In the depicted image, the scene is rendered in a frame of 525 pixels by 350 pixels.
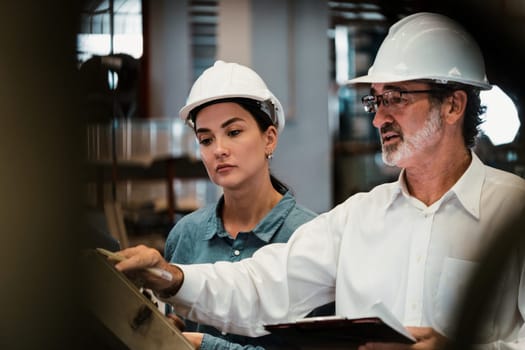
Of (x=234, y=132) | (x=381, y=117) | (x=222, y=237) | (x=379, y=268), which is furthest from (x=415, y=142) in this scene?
(x=222, y=237)

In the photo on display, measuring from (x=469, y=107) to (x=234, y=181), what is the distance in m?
0.45

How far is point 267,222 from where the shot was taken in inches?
53.9

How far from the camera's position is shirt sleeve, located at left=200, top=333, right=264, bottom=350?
1330 millimetres

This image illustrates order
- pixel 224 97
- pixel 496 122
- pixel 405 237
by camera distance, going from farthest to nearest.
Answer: pixel 224 97
pixel 405 237
pixel 496 122

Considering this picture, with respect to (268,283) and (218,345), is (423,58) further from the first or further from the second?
(218,345)

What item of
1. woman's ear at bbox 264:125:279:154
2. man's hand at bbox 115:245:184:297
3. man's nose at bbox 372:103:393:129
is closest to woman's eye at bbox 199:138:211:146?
woman's ear at bbox 264:125:279:154

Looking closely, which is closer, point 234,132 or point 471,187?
point 471,187

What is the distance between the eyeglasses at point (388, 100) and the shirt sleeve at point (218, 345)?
19.7 inches

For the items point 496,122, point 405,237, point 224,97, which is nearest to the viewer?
point 496,122

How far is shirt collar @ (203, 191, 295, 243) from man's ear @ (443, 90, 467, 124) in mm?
377

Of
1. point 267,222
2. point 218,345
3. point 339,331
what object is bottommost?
point 218,345

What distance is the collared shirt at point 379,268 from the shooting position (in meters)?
1.05

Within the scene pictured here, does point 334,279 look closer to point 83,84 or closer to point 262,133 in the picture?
point 262,133

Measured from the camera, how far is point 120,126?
47.6 inches
